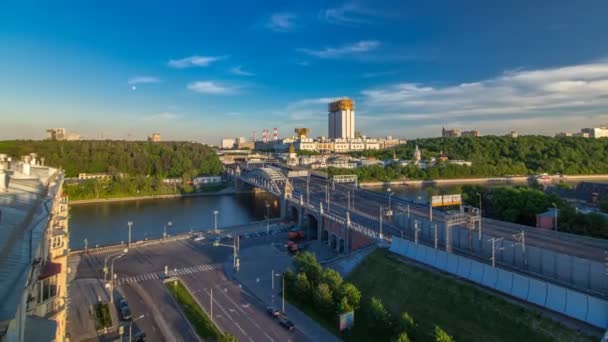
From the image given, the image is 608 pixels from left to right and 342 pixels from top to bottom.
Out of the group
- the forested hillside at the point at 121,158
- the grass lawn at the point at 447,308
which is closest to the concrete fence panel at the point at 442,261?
the grass lawn at the point at 447,308

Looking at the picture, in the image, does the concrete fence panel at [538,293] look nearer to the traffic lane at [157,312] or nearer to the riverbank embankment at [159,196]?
the traffic lane at [157,312]

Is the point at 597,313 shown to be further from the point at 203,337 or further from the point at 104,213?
the point at 104,213

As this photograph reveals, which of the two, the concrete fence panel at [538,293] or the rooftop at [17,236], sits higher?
the rooftop at [17,236]

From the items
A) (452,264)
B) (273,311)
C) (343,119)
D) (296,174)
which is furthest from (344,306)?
(343,119)

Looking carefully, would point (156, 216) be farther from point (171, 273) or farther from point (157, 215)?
point (171, 273)

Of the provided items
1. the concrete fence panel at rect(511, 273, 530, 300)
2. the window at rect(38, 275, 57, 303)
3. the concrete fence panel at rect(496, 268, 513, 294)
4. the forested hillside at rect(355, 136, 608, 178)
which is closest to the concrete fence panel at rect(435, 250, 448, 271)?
the concrete fence panel at rect(496, 268, 513, 294)
